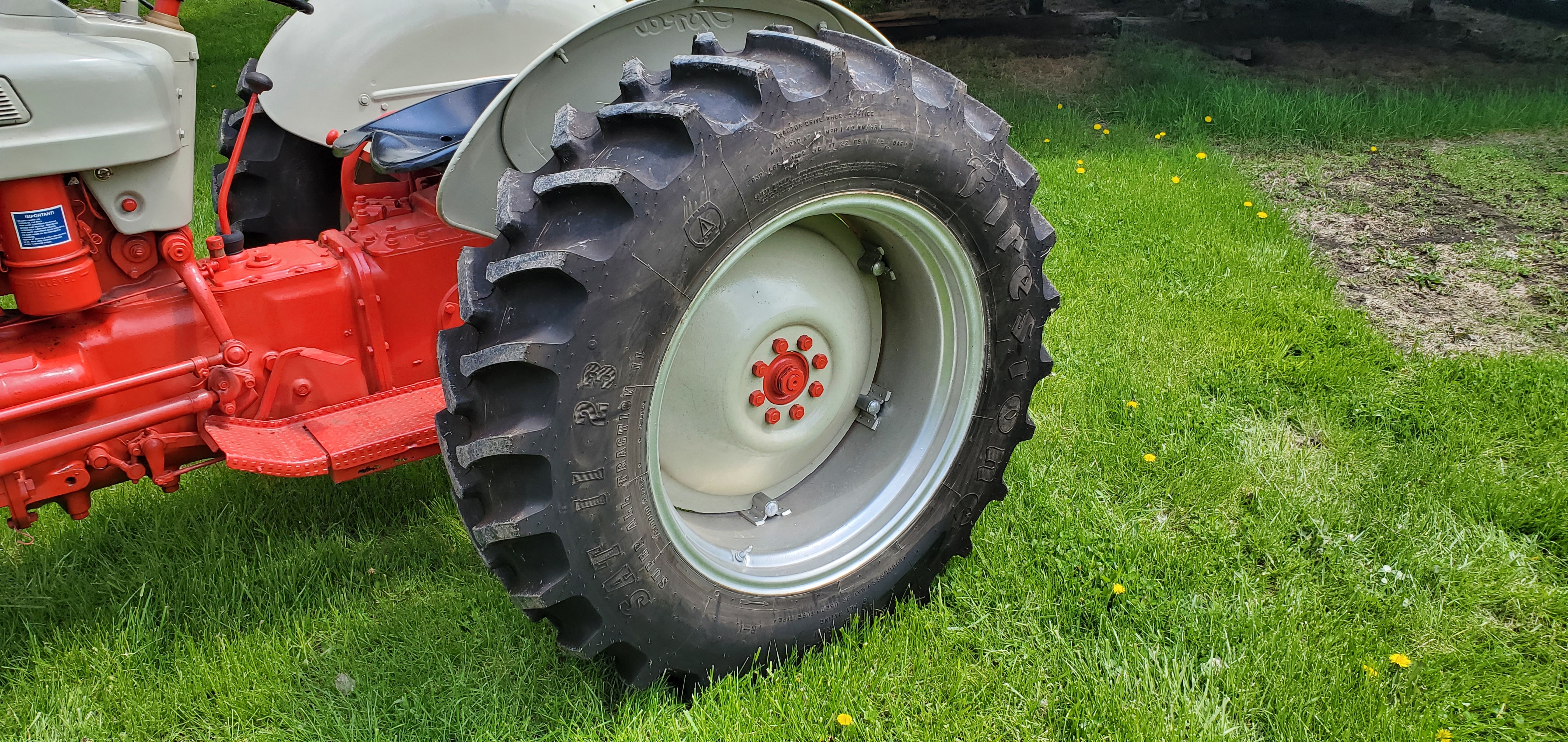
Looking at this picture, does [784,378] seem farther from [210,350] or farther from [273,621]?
[273,621]

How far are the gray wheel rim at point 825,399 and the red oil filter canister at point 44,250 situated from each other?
110cm

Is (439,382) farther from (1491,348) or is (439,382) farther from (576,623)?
(1491,348)

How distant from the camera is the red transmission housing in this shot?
6.19 ft

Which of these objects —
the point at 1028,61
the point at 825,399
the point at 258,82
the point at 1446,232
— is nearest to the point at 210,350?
the point at 258,82

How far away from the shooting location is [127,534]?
2.66 metres

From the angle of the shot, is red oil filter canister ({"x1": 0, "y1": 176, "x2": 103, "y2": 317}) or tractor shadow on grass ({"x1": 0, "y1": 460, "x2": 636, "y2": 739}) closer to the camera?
red oil filter canister ({"x1": 0, "y1": 176, "x2": 103, "y2": 317})

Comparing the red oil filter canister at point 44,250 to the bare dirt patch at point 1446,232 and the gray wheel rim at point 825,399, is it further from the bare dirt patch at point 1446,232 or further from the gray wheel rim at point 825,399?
the bare dirt patch at point 1446,232

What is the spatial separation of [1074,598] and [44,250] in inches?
88.9

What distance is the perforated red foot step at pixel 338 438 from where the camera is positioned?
2.00 m

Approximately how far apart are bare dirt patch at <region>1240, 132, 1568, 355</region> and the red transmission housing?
10.9 feet

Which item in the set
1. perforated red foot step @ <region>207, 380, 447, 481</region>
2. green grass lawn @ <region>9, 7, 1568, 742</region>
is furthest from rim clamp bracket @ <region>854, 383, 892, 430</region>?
perforated red foot step @ <region>207, 380, 447, 481</region>

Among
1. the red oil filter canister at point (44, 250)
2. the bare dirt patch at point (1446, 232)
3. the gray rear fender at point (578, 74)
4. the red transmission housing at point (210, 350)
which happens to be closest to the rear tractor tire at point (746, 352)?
the gray rear fender at point (578, 74)

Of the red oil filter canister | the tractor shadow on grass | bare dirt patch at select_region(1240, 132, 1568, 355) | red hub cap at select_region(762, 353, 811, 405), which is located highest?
the red oil filter canister

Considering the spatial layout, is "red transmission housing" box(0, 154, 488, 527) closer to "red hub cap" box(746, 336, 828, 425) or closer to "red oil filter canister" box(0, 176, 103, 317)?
"red oil filter canister" box(0, 176, 103, 317)
